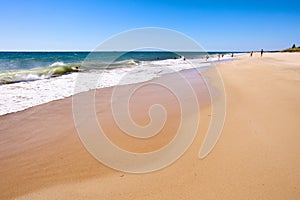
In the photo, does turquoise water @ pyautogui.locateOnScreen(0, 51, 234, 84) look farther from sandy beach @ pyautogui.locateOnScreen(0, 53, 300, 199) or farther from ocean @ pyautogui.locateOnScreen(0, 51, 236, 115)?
sandy beach @ pyautogui.locateOnScreen(0, 53, 300, 199)

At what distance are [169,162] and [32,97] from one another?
7173 mm

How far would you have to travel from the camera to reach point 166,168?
125 inches

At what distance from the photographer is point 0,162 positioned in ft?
11.5

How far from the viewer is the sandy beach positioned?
8.70 ft

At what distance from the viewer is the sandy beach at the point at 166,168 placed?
2650mm

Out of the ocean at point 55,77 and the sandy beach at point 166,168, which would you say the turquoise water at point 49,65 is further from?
the sandy beach at point 166,168

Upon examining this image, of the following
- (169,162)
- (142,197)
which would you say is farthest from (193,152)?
(142,197)

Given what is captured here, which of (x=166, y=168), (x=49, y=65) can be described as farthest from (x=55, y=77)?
(x=49, y=65)

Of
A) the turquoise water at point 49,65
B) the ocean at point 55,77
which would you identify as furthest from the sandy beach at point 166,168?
the turquoise water at point 49,65

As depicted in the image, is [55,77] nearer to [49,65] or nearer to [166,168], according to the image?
[166,168]

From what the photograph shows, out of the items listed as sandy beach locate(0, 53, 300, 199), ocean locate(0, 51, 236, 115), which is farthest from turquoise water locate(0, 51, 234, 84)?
Answer: sandy beach locate(0, 53, 300, 199)

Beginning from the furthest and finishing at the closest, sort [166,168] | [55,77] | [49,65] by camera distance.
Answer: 1. [49,65]
2. [55,77]
3. [166,168]

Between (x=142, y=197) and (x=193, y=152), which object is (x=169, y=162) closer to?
(x=193, y=152)

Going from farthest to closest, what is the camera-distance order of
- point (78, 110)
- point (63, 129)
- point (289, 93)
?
point (289, 93)
point (78, 110)
point (63, 129)
